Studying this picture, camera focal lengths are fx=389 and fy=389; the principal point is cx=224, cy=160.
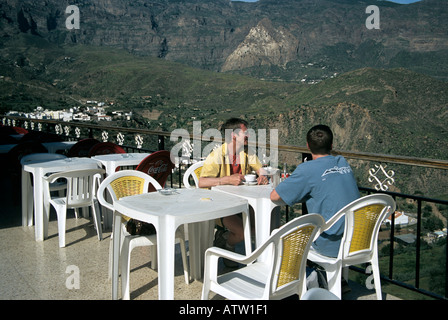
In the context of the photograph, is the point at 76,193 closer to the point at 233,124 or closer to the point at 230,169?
the point at 230,169

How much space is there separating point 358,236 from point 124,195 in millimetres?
1674

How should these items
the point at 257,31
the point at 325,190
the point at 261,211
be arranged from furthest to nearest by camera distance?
the point at 257,31 < the point at 261,211 < the point at 325,190

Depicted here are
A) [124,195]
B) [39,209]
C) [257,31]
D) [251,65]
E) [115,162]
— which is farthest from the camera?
[257,31]

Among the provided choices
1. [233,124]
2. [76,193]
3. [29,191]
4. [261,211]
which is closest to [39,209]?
[76,193]

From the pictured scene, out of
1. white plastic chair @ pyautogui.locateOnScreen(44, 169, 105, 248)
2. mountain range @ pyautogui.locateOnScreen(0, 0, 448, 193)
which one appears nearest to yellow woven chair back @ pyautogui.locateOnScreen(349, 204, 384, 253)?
white plastic chair @ pyautogui.locateOnScreen(44, 169, 105, 248)

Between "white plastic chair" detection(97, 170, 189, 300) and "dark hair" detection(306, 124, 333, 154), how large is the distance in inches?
41.6

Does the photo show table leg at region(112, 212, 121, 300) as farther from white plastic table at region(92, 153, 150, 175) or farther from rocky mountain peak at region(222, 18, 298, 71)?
rocky mountain peak at region(222, 18, 298, 71)

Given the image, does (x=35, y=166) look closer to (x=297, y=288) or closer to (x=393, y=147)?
(x=297, y=288)

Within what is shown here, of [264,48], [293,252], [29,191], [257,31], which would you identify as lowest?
[29,191]

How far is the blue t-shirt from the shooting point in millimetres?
2182

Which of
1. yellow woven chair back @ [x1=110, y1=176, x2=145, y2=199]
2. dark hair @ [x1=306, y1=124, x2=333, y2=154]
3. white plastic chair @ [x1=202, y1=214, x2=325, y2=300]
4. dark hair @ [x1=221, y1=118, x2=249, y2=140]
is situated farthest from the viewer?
dark hair @ [x1=221, y1=118, x2=249, y2=140]

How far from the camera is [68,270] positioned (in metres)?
2.93

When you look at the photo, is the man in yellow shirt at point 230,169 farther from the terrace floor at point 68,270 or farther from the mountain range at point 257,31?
the mountain range at point 257,31
